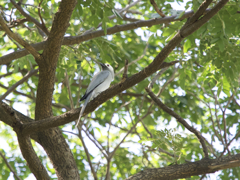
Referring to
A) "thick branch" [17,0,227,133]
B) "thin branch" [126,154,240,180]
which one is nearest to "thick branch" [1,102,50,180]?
"thick branch" [17,0,227,133]

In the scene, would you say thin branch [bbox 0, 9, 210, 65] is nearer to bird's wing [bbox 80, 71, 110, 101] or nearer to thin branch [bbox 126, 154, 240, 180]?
bird's wing [bbox 80, 71, 110, 101]

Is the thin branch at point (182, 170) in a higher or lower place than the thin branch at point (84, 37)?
lower

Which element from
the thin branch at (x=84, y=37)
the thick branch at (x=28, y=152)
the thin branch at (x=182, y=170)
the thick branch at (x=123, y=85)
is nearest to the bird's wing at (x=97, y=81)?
the thin branch at (x=84, y=37)

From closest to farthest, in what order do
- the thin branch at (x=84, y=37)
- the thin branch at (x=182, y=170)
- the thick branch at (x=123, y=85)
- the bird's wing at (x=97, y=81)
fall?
the thick branch at (x=123, y=85) < the thin branch at (x=182, y=170) < the thin branch at (x=84, y=37) < the bird's wing at (x=97, y=81)

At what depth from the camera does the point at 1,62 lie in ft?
12.7

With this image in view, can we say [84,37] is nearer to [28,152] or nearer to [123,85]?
[123,85]

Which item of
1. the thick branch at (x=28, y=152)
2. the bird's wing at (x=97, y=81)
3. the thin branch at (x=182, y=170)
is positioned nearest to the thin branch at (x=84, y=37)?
the thick branch at (x=28, y=152)

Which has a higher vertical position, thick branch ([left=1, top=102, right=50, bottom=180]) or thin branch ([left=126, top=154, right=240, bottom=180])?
thick branch ([left=1, top=102, right=50, bottom=180])

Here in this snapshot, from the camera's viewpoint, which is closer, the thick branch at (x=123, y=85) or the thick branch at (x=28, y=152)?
the thick branch at (x=123, y=85)

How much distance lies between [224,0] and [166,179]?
2.51 meters

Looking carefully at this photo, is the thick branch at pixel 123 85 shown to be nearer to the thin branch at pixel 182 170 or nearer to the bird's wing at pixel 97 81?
the thin branch at pixel 182 170

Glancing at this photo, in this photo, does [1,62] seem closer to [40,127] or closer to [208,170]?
[40,127]

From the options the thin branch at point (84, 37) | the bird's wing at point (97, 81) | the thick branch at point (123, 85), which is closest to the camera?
the thick branch at point (123, 85)

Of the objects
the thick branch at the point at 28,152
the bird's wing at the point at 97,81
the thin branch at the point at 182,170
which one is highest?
the bird's wing at the point at 97,81
